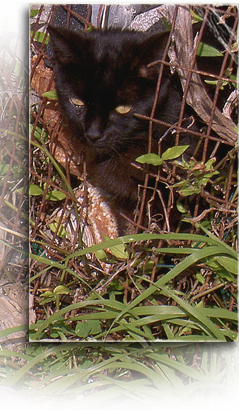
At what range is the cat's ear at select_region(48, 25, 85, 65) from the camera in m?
1.21

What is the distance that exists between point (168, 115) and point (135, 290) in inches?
19.2

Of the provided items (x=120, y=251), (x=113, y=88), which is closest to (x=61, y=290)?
(x=120, y=251)

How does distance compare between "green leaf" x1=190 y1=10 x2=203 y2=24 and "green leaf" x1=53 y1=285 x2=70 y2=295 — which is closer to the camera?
"green leaf" x1=190 y1=10 x2=203 y2=24

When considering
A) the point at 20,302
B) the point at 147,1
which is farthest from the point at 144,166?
the point at 20,302

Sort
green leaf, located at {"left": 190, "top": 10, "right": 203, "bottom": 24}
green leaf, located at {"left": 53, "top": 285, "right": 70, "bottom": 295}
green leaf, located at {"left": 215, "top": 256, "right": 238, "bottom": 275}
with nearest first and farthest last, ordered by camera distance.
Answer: green leaf, located at {"left": 190, "top": 10, "right": 203, "bottom": 24} → green leaf, located at {"left": 215, "top": 256, "right": 238, "bottom": 275} → green leaf, located at {"left": 53, "top": 285, "right": 70, "bottom": 295}

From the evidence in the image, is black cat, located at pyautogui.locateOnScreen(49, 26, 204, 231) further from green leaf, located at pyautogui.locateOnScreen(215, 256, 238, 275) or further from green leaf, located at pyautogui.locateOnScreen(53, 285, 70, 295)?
green leaf, located at pyautogui.locateOnScreen(53, 285, 70, 295)

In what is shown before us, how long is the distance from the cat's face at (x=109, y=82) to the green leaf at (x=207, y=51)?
91 millimetres

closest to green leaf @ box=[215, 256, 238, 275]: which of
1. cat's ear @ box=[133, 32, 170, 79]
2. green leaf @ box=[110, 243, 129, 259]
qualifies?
green leaf @ box=[110, 243, 129, 259]

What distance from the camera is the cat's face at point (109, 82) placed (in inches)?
46.5

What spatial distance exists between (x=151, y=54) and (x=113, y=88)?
123mm

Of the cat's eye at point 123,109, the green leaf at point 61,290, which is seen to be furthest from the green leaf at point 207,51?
the green leaf at point 61,290

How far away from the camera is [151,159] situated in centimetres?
124

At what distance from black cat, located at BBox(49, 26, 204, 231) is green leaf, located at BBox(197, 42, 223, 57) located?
0.29 feet

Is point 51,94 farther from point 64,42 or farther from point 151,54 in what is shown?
point 151,54
